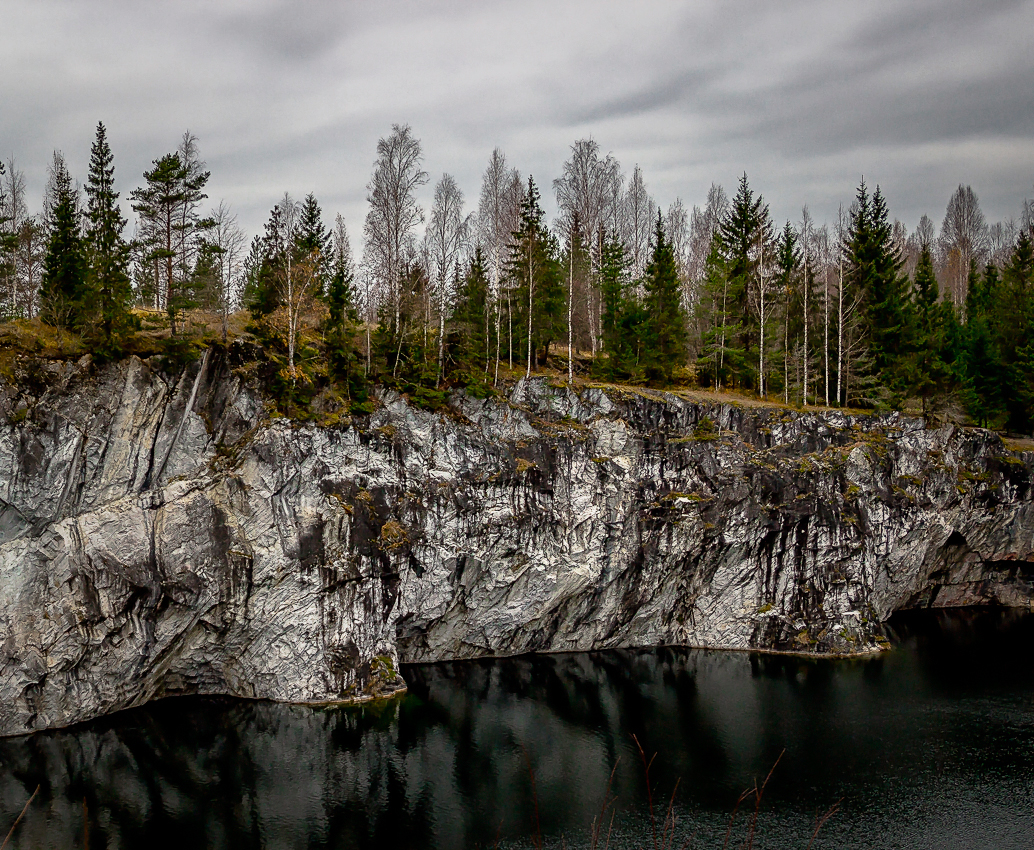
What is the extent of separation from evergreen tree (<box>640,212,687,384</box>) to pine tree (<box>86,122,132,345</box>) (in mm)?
27631

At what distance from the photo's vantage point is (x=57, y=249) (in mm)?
30484

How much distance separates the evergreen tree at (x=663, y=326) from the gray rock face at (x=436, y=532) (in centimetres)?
585

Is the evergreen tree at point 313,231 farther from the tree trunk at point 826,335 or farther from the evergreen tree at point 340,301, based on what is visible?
the tree trunk at point 826,335

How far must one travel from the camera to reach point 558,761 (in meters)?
25.4

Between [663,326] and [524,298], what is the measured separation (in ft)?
28.2

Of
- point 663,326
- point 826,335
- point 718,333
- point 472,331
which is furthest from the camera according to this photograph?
point 718,333

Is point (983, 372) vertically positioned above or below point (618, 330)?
below

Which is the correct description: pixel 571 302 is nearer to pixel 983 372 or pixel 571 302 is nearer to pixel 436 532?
pixel 436 532

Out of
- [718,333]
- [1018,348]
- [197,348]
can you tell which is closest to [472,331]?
[718,333]

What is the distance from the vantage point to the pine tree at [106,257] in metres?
29.4

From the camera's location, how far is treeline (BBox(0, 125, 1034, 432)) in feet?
110

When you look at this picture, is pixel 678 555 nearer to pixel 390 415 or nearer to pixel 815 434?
pixel 815 434

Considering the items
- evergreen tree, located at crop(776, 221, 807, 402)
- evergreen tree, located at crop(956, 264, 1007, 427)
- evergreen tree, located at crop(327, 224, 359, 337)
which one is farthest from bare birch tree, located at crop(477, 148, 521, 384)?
evergreen tree, located at crop(956, 264, 1007, 427)

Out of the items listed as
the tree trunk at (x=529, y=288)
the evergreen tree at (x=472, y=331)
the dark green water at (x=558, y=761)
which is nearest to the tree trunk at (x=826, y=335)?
the dark green water at (x=558, y=761)
